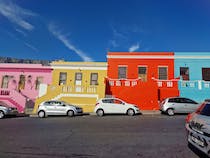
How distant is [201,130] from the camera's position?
5281 mm

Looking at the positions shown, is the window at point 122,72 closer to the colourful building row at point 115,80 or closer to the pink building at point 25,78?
the colourful building row at point 115,80

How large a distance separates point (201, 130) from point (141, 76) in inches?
781

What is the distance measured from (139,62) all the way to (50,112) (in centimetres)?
1264

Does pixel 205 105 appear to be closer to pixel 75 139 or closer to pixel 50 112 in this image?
pixel 75 139

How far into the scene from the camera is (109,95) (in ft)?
76.9

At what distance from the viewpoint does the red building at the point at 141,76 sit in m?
22.1

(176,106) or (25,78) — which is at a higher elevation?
(25,78)

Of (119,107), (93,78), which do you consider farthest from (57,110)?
(93,78)

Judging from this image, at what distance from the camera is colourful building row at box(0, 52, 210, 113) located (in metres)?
22.0

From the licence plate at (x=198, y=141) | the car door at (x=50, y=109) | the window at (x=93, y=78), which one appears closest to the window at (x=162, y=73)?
the window at (x=93, y=78)

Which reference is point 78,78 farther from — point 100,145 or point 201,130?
point 201,130

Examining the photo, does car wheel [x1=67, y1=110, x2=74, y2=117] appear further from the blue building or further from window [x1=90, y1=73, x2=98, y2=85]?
the blue building

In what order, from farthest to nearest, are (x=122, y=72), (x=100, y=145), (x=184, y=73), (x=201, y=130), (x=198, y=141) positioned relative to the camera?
(x=122, y=72) → (x=184, y=73) → (x=100, y=145) → (x=198, y=141) → (x=201, y=130)

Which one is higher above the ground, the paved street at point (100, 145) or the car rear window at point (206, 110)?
the car rear window at point (206, 110)
